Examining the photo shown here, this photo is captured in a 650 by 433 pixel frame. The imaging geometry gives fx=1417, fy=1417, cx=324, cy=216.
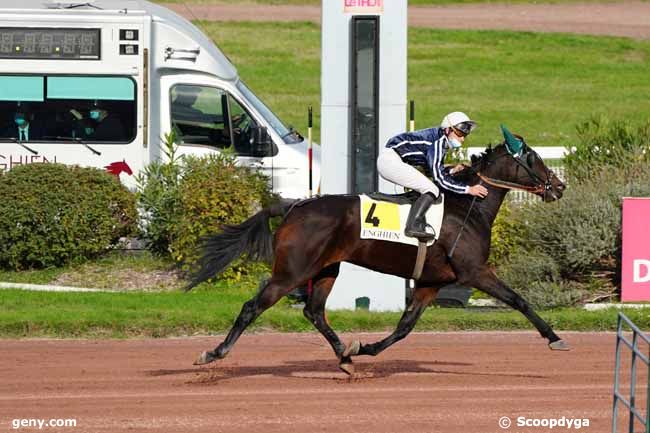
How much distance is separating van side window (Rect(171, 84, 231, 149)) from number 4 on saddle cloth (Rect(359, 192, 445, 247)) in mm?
7163

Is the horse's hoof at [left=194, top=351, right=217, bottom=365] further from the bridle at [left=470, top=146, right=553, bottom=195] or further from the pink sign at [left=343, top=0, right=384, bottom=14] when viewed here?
the pink sign at [left=343, top=0, right=384, bottom=14]

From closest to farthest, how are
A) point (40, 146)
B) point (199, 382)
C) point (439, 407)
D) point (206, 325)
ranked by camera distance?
point (439, 407)
point (199, 382)
point (206, 325)
point (40, 146)

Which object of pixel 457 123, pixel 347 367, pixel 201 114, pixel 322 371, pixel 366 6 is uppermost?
pixel 366 6

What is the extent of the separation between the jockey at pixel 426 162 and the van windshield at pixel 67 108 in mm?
7168

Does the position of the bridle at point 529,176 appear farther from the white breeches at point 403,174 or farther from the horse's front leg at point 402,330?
the horse's front leg at point 402,330

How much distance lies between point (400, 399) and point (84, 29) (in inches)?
348

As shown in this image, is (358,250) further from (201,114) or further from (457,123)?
(201,114)

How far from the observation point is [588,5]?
3938 cm

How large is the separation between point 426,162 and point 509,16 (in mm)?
27353

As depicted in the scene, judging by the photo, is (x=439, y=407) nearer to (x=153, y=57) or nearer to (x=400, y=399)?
(x=400, y=399)

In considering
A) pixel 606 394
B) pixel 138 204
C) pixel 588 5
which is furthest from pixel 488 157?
pixel 588 5

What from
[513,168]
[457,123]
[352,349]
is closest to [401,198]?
[457,123]

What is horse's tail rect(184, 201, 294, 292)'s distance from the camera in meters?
11.5

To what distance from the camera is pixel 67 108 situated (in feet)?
58.7
